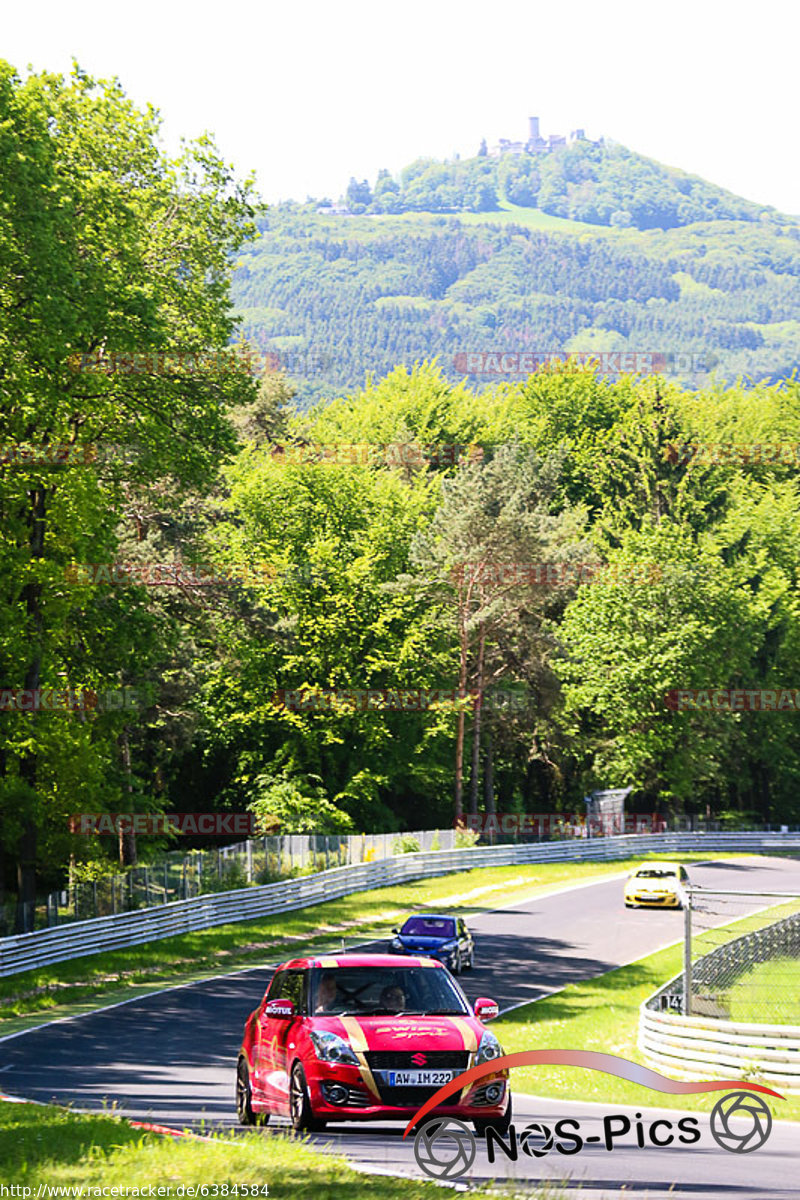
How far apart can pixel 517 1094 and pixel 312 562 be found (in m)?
50.2

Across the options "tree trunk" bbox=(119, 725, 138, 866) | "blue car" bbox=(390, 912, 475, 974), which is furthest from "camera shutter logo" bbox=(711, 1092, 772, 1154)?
"tree trunk" bbox=(119, 725, 138, 866)

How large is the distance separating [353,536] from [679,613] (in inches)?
680

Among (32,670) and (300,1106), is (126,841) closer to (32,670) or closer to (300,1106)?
(32,670)

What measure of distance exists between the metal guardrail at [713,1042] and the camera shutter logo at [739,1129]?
99.1 inches

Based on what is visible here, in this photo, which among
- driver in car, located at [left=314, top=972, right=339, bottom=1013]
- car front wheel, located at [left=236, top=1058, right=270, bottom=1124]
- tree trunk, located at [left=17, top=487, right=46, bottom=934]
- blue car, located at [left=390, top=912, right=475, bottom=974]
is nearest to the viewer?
driver in car, located at [left=314, top=972, right=339, bottom=1013]

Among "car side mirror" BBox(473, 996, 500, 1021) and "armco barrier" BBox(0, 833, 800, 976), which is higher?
"car side mirror" BBox(473, 996, 500, 1021)

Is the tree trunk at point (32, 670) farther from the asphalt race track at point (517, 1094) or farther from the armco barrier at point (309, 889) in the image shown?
the asphalt race track at point (517, 1094)

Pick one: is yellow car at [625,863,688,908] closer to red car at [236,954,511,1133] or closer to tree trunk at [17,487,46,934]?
tree trunk at [17,487,46,934]

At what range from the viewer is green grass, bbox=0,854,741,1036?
28.6 metres

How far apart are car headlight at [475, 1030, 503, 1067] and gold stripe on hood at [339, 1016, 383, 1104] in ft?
2.72

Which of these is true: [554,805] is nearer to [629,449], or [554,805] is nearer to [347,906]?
[629,449]

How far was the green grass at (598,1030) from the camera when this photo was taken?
1792 centimetres

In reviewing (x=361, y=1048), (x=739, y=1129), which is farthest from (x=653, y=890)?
(x=361, y=1048)

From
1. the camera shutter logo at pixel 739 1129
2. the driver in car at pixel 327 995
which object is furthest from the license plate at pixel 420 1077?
the camera shutter logo at pixel 739 1129
